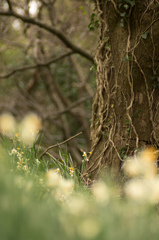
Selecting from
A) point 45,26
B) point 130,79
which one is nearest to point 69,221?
point 130,79

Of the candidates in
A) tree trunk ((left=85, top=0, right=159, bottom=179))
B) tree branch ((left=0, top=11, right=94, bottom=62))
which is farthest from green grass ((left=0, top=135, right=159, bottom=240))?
tree branch ((left=0, top=11, right=94, bottom=62))

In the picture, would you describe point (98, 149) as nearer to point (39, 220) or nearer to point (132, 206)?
point (132, 206)

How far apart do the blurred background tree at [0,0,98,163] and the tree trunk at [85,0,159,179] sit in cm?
253

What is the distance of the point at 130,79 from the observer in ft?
7.53

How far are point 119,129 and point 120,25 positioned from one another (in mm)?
872

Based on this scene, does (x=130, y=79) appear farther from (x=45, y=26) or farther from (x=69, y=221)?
(x=45, y=26)

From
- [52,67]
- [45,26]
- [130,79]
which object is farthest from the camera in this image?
[52,67]

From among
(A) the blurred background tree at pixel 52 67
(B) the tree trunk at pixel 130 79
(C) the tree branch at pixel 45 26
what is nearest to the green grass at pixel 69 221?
(B) the tree trunk at pixel 130 79

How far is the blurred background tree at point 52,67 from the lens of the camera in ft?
18.8

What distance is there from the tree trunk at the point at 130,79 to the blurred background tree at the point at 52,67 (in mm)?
2528

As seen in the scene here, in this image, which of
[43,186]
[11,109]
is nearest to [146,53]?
[43,186]

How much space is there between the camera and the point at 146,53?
2.26 meters

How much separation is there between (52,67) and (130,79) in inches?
212

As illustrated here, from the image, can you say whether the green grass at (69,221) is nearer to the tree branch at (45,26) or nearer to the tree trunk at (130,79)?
the tree trunk at (130,79)
